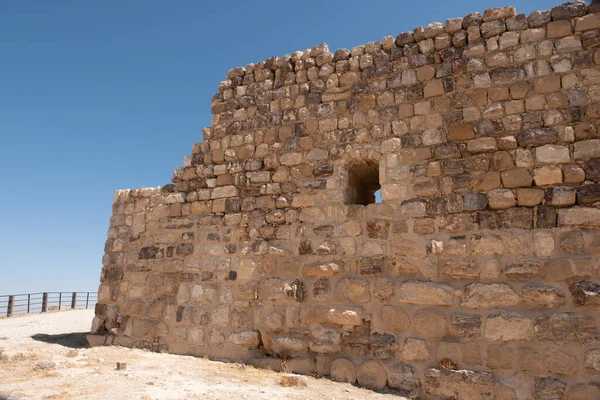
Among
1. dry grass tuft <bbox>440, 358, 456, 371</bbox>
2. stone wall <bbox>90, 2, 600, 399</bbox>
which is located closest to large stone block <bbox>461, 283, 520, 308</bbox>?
stone wall <bbox>90, 2, 600, 399</bbox>

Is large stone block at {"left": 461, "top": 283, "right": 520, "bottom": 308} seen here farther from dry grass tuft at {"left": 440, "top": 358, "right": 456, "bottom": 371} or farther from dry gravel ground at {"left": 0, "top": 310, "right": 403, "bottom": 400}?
dry gravel ground at {"left": 0, "top": 310, "right": 403, "bottom": 400}

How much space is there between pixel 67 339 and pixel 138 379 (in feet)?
9.95

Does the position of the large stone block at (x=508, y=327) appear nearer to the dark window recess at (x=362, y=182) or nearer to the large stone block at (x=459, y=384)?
the large stone block at (x=459, y=384)

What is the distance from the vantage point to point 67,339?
6.14 meters

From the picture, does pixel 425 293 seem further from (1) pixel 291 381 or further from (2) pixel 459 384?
(1) pixel 291 381

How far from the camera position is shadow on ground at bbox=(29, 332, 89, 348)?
5783 millimetres

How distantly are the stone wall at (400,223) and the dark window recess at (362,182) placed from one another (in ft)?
0.14

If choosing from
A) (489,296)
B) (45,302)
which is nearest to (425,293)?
(489,296)

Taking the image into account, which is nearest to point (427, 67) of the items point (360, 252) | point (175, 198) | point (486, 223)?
point (486, 223)

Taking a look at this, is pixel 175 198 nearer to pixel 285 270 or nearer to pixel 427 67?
pixel 285 270

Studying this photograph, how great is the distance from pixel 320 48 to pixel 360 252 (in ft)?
9.03

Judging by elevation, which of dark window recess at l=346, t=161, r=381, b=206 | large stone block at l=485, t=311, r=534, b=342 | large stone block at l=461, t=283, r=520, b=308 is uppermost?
dark window recess at l=346, t=161, r=381, b=206

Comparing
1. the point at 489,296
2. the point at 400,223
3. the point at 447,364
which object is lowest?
the point at 447,364

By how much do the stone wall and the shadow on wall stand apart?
1.11 feet
